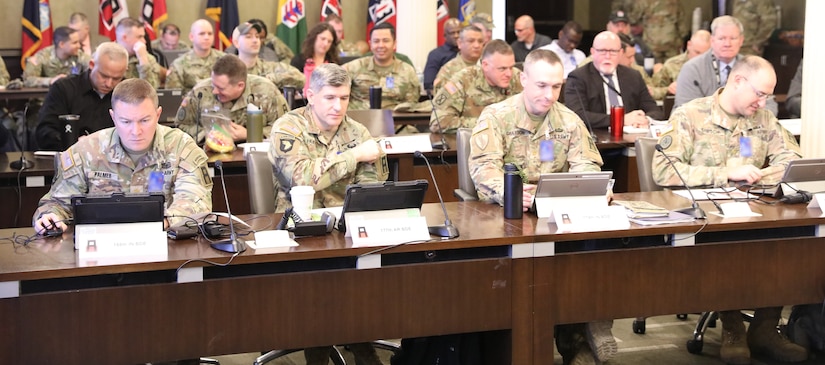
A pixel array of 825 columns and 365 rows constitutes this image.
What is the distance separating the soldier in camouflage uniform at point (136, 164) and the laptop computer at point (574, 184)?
121 cm

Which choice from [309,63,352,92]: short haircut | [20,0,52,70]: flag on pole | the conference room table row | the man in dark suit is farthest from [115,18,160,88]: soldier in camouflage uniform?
[309,63,352,92]: short haircut

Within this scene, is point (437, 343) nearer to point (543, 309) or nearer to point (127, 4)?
point (543, 309)

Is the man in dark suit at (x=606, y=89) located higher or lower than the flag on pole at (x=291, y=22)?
lower

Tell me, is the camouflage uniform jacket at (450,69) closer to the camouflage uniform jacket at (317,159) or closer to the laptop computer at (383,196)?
the camouflage uniform jacket at (317,159)

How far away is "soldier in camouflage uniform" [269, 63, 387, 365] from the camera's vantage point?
4078 millimetres

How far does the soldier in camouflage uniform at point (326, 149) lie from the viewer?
13.4 ft

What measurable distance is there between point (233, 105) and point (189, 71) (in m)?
2.63

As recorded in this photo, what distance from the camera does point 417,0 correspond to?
32.9 feet

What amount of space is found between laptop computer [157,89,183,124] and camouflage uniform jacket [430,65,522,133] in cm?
152

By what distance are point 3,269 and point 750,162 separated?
120 inches

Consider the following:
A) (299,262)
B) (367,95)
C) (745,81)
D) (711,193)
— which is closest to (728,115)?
(745,81)

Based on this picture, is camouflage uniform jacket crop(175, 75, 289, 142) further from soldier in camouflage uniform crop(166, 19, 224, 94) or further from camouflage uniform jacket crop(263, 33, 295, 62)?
camouflage uniform jacket crop(263, 33, 295, 62)

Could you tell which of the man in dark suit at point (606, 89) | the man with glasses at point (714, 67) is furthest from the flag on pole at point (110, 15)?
the man with glasses at point (714, 67)

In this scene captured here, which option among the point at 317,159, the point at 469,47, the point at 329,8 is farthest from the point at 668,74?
the point at 317,159
